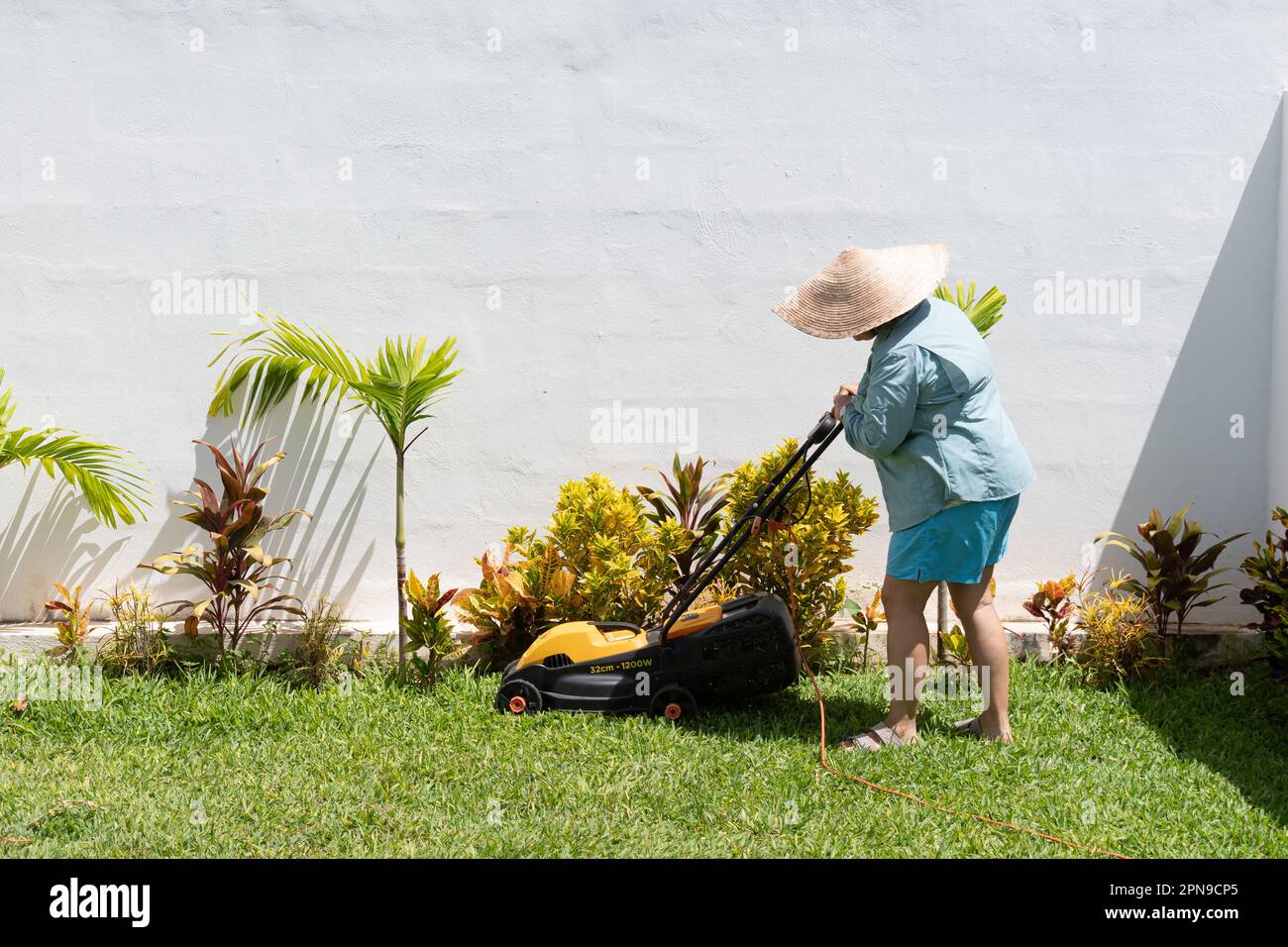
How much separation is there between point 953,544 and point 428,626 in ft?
7.90

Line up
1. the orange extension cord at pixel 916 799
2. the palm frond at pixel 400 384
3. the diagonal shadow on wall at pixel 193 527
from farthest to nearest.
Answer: the diagonal shadow on wall at pixel 193 527 < the palm frond at pixel 400 384 < the orange extension cord at pixel 916 799

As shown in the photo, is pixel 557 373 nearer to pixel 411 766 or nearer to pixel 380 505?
pixel 380 505

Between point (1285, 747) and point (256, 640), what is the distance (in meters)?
4.48

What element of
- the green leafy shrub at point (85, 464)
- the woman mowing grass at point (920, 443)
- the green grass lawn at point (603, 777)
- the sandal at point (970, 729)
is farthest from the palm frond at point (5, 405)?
the sandal at point (970, 729)

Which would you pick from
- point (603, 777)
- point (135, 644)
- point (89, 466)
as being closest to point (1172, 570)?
point (603, 777)

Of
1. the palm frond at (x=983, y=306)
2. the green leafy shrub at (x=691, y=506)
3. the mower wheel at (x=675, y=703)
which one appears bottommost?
the mower wheel at (x=675, y=703)

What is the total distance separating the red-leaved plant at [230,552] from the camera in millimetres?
5074

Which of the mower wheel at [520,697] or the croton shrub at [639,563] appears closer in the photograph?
the mower wheel at [520,697]

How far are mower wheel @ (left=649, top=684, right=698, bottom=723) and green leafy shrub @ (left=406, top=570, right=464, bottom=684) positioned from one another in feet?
3.74

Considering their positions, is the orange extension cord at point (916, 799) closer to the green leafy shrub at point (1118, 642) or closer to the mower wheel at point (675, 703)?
the mower wheel at point (675, 703)

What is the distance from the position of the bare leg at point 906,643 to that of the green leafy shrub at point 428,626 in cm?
205

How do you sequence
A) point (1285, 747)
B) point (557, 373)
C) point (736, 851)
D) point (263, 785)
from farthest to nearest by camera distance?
point (557, 373)
point (1285, 747)
point (263, 785)
point (736, 851)

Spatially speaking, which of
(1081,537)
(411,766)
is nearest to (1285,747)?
(1081,537)

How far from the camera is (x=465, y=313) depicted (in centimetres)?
544
